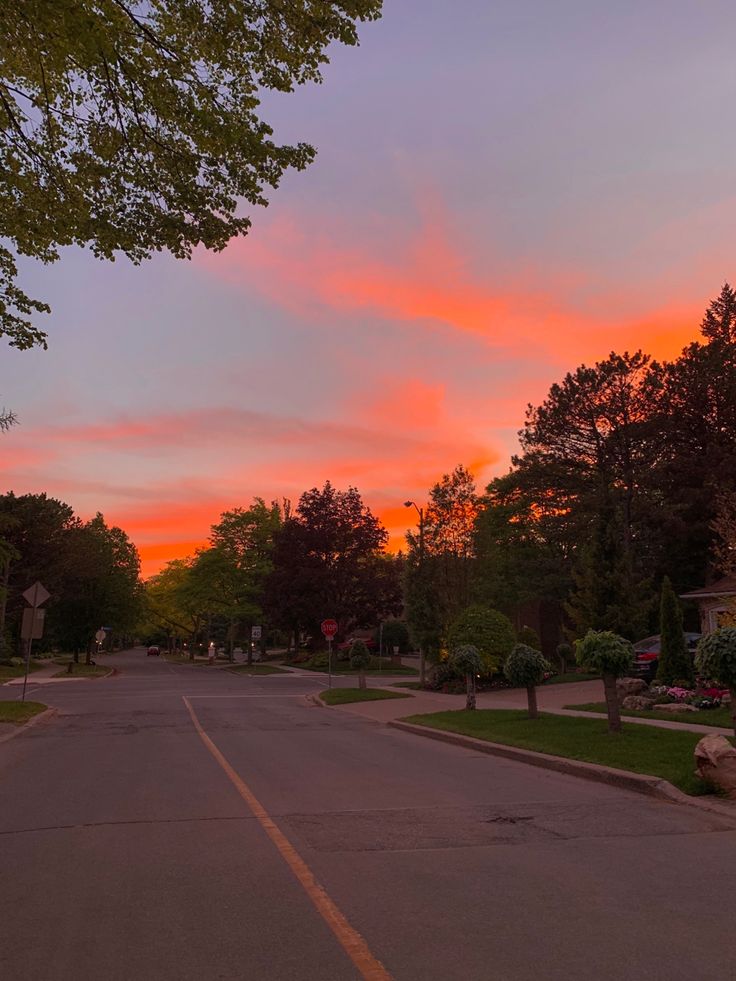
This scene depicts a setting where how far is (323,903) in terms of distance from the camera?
507 centimetres

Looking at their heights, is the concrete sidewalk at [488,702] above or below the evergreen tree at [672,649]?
below

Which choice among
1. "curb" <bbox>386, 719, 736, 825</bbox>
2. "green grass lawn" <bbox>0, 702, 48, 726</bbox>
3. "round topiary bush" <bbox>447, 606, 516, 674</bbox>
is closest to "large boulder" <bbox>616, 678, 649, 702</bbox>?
"round topiary bush" <bbox>447, 606, 516, 674</bbox>

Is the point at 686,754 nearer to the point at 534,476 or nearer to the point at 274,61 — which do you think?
the point at 274,61

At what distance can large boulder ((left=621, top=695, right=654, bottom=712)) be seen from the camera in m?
17.5

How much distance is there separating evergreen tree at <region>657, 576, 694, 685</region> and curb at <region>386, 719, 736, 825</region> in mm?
8700

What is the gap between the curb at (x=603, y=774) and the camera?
827 centimetres

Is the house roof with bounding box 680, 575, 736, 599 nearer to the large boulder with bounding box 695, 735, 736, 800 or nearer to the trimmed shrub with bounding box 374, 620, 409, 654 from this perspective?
the large boulder with bounding box 695, 735, 736, 800

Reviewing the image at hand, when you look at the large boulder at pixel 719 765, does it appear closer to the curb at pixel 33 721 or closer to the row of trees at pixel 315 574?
the curb at pixel 33 721

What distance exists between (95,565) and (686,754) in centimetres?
5086

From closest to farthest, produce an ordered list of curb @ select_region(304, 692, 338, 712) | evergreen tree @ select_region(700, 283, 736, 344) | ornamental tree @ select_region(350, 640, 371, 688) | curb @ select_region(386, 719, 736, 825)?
curb @ select_region(386, 719, 736, 825) < curb @ select_region(304, 692, 338, 712) < ornamental tree @ select_region(350, 640, 371, 688) < evergreen tree @ select_region(700, 283, 736, 344)

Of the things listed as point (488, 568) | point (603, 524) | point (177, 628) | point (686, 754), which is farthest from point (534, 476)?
point (177, 628)

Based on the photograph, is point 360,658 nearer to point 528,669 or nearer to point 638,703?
point 638,703

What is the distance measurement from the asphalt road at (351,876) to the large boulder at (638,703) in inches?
284

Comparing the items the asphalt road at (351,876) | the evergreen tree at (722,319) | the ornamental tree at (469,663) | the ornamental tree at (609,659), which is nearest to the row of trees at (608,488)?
the evergreen tree at (722,319)
